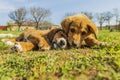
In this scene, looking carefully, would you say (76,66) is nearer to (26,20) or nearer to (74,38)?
(74,38)

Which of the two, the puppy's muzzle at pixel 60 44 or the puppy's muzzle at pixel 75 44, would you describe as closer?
the puppy's muzzle at pixel 75 44

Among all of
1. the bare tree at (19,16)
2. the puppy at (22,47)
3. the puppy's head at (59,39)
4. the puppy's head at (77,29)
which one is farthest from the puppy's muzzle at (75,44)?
the bare tree at (19,16)

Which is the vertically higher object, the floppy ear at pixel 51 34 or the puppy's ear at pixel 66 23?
the puppy's ear at pixel 66 23

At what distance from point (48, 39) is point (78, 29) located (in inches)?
35.5

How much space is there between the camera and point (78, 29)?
25.5 feet

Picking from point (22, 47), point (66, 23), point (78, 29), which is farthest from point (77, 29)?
point (22, 47)

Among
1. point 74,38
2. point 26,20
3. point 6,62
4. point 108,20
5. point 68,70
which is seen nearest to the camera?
point 68,70

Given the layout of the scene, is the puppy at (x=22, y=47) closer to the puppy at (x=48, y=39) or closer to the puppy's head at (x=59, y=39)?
the puppy at (x=48, y=39)

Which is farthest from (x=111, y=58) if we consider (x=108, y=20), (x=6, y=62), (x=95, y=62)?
(x=108, y=20)

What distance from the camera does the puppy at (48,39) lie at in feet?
25.5

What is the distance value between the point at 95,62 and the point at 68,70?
57 cm

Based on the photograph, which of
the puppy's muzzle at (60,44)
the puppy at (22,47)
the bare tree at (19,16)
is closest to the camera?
the puppy at (22,47)

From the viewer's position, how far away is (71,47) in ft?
25.3

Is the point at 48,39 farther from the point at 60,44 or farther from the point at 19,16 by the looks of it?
the point at 19,16
